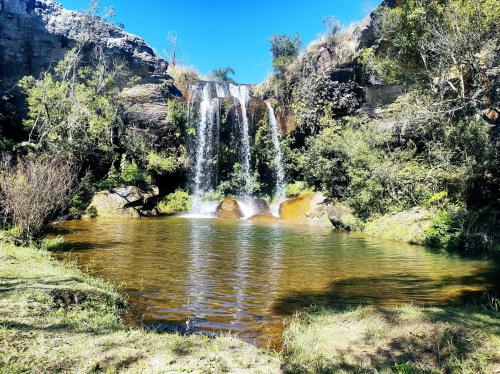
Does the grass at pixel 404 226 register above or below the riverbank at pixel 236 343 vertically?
above

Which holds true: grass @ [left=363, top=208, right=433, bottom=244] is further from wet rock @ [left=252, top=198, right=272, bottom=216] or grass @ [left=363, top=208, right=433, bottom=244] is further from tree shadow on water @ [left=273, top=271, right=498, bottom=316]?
wet rock @ [left=252, top=198, right=272, bottom=216]

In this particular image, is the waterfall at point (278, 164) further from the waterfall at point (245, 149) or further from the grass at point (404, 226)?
the grass at point (404, 226)

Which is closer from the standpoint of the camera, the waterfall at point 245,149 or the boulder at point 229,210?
the boulder at point 229,210

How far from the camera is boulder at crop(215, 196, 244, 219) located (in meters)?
25.0

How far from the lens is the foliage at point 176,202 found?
27.9 m

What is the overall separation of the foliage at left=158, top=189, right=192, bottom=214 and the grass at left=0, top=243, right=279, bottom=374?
22.3m

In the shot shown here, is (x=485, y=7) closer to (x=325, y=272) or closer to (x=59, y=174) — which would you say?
(x=325, y=272)

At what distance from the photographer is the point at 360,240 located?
1535 centimetres

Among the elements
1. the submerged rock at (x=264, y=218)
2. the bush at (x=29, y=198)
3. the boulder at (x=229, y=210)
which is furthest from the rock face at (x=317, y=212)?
the bush at (x=29, y=198)

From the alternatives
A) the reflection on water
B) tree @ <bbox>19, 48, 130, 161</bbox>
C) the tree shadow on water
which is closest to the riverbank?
the reflection on water

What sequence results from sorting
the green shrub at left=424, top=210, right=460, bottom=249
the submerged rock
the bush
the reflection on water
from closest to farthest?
the reflection on water, the bush, the green shrub at left=424, top=210, right=460, bottom=249, the submerged rock

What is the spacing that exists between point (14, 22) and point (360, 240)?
86.5ft

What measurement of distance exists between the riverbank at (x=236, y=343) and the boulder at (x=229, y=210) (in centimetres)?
1942

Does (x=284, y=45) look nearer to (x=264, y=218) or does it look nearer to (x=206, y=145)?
(x=206, y=145)
